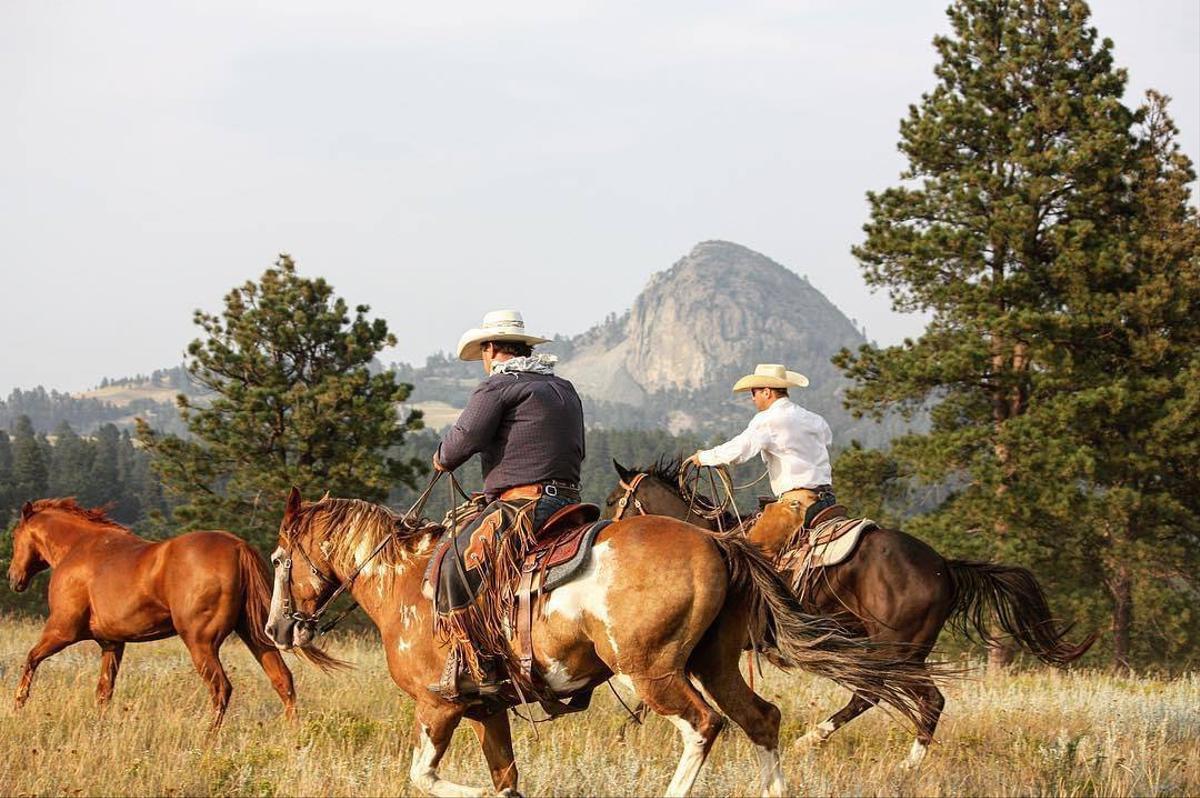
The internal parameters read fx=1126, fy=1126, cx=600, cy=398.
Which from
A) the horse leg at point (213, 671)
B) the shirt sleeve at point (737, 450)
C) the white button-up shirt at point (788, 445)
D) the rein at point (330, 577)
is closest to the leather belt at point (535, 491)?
the rein at point (330, 577)

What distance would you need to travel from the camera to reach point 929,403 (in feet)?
82.5

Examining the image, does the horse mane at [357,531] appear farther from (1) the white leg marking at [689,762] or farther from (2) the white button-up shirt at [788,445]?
(2) the white button-up shirt at [788,445]

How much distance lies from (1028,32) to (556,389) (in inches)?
798

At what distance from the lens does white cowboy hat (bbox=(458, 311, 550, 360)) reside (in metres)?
6.07

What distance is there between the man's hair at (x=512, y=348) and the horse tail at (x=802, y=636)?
4.97 feet

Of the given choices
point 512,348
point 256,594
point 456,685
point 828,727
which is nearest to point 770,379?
point 828,727

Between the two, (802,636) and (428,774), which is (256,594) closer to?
(428,774)

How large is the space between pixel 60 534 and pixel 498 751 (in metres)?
5.69

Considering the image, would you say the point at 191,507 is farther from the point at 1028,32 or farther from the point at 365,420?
the point at 1028,32

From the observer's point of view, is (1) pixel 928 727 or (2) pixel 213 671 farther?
(2) pixel 213 671

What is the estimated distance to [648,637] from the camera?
520 cm

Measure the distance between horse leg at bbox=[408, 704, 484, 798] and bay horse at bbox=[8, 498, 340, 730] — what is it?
3.32 metres

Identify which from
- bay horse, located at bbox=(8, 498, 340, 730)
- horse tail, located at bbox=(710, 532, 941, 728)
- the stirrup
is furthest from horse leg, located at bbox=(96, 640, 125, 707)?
horse tail, located at bbox=(710, 532, 941, 728)

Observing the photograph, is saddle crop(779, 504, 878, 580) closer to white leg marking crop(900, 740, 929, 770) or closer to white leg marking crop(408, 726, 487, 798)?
white leg marking crop(900, 740, 929, 770)
